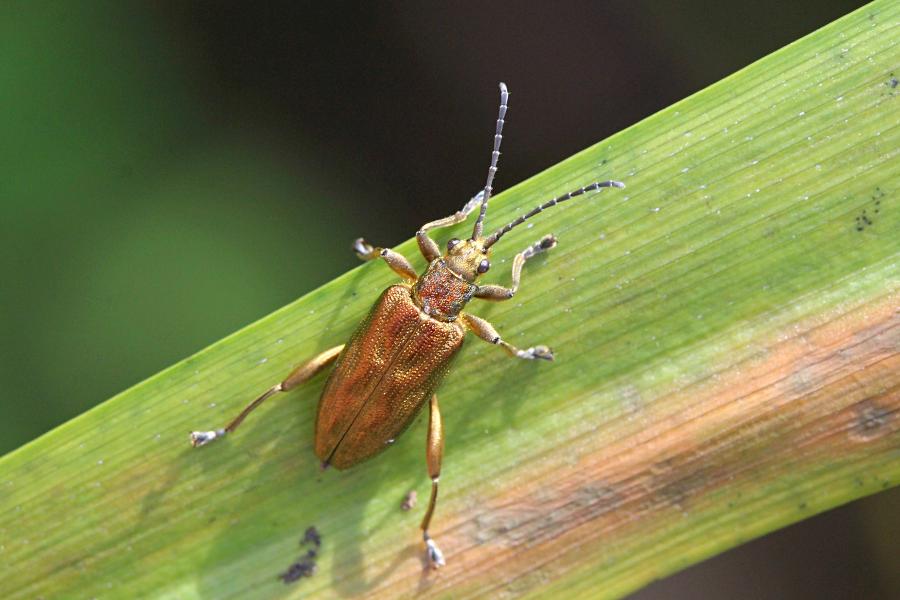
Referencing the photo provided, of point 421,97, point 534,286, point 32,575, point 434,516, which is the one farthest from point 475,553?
point 421,97

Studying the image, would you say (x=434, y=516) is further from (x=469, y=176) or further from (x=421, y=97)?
(x=421, y=97)

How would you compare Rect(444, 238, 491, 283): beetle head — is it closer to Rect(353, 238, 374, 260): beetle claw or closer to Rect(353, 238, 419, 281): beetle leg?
Rect(353, 238, 419, 281): beetle leg

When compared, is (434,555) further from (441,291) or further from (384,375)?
(441,291)

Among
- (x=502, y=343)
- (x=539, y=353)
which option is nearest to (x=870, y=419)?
(x=539, y=353)

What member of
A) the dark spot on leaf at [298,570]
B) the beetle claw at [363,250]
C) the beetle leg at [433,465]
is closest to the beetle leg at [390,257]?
the beetle claw at [363,250]

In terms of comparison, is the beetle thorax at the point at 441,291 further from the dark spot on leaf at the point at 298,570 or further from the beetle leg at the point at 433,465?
the dark spot on leaf at the point at 298,570

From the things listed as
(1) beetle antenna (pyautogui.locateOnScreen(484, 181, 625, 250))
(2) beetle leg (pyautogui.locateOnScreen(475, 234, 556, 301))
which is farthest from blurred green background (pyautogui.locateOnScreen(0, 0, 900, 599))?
(1) beetle antenna (pyautogui.locateOnScreen(484, 181, 625, 250))
